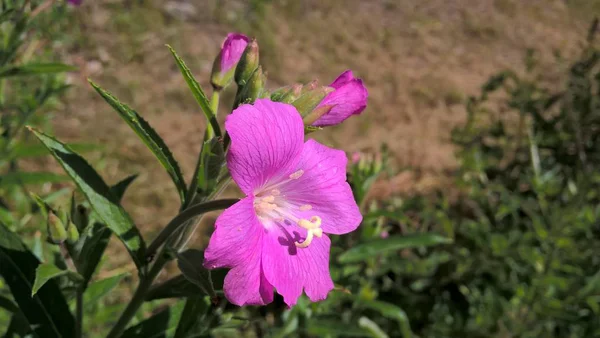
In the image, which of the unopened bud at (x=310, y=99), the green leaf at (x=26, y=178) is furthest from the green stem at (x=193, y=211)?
the green leaf at (x=26, y=178)

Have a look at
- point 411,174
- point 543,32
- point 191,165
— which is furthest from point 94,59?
point 543,32

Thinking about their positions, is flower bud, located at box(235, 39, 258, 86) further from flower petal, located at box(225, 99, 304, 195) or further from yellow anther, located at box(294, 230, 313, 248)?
yellow anther, located at box(294, 230, 313, 248)

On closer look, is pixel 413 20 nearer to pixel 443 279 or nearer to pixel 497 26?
pixel 497 26

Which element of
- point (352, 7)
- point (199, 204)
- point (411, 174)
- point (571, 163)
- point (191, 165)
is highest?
point (199, 204)

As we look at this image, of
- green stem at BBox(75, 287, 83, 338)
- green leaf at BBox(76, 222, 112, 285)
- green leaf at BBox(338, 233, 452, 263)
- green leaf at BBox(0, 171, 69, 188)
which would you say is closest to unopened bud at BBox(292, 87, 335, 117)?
green leaf at BBox(76, 222, 112, 285)

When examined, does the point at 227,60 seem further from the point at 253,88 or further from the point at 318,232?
the point at 318,232

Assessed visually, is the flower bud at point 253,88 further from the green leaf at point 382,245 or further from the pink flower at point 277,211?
the green leaf at point 382,245
